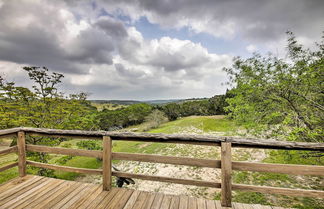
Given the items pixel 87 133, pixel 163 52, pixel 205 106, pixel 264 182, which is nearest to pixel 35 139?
pixel 87 133

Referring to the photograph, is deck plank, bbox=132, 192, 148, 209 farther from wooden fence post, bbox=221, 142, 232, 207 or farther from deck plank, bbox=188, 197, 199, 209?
wooden fence post, bbox=221, 142, 232, 207

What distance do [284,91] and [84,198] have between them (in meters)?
7.32

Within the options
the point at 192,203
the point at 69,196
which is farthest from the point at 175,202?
the point at 69,196

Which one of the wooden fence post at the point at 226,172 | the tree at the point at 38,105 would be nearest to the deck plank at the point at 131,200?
the wooden fence post at the point at 226,172

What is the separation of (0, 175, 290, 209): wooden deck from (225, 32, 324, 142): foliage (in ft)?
14.0

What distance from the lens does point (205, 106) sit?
4359 cm

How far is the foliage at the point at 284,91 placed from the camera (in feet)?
15.5

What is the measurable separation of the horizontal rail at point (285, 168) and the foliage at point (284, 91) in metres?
2.89

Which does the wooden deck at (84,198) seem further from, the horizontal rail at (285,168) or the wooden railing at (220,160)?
the horizontal rail at (285,168)

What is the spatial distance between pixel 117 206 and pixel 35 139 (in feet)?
26.1

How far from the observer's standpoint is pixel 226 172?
2156 mm

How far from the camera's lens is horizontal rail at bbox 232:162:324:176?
1.95 metres

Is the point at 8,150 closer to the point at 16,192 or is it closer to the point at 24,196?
the point at 16,192

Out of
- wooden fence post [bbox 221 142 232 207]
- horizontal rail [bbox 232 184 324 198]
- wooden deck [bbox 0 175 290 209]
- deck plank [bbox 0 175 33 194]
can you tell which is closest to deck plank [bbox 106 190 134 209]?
wooden deck [bbox 0 175 290 209]
